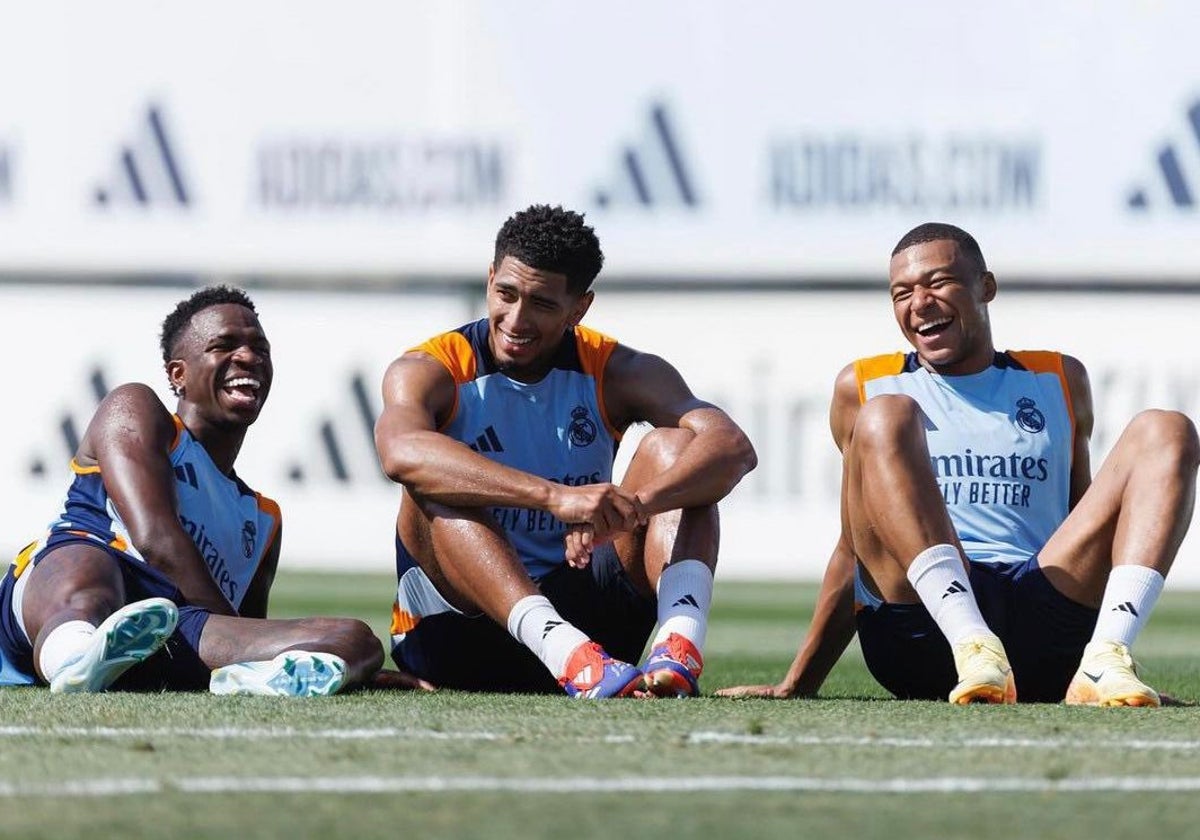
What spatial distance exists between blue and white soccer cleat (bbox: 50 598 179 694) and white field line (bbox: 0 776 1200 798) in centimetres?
148

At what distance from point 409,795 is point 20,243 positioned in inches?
571

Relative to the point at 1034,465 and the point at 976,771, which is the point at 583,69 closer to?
the point at 1034,465

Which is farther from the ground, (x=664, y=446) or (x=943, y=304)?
(x=943, y=304)

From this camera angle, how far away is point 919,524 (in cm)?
462

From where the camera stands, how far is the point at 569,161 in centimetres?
1625

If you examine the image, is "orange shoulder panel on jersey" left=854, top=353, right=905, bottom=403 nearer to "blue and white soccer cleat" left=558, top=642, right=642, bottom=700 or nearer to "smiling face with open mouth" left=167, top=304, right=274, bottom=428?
"blue and white soccer cleat" left=558, top=642, right=642, bottom=700

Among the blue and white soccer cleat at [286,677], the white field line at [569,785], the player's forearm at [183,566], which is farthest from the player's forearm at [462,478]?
the white field line at [569,785]

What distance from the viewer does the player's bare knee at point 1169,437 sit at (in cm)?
463

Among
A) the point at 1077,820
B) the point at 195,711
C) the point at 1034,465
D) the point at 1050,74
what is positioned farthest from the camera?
the point at 1050,74

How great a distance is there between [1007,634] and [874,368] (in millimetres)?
802

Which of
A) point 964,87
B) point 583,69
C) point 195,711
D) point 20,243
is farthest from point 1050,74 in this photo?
point 195,711

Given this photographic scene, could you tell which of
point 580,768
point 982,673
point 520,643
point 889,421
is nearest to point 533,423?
point 520,643

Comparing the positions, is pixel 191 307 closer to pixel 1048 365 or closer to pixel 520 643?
pixel 520 643

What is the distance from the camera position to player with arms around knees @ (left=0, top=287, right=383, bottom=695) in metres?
4.79
